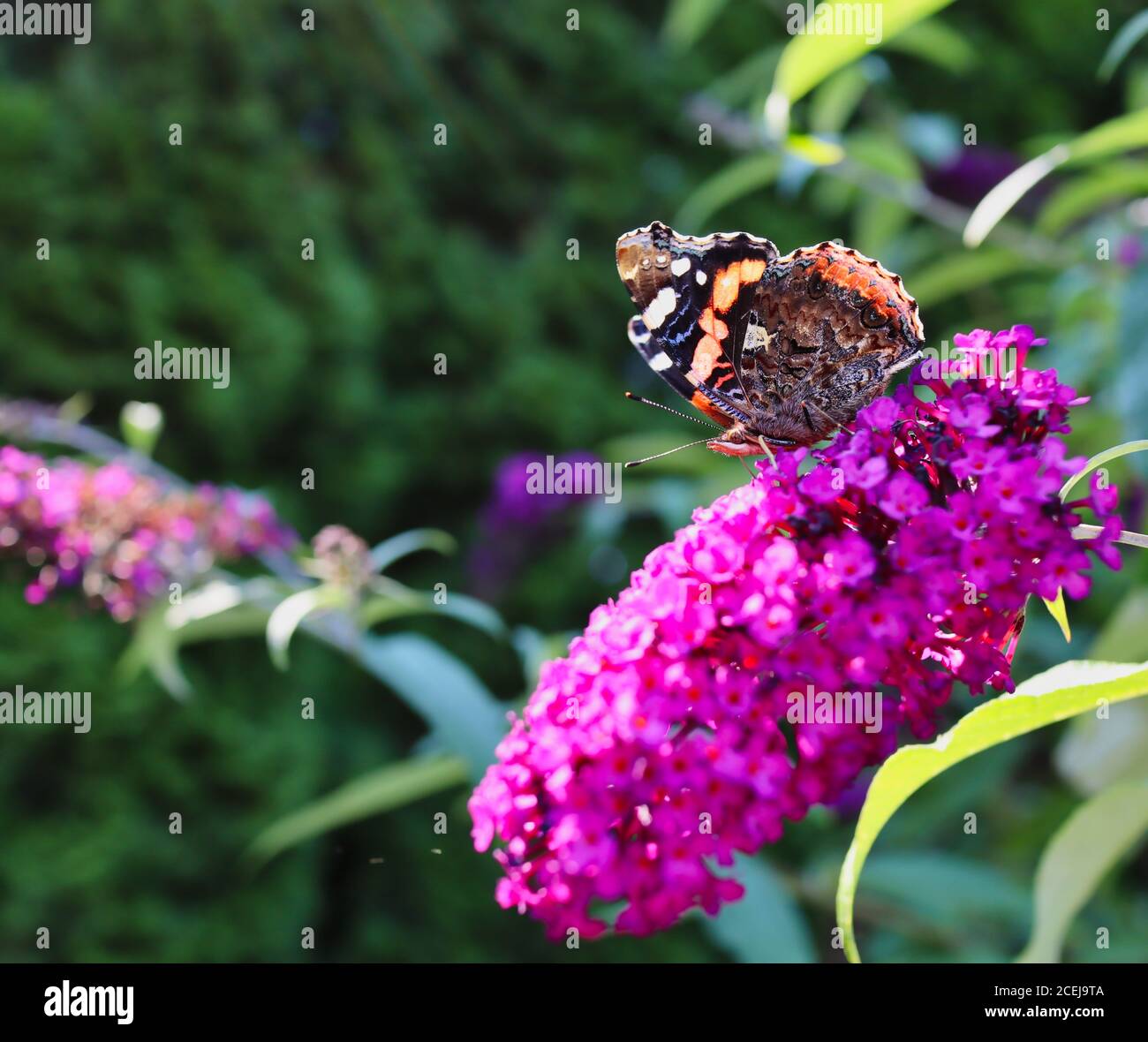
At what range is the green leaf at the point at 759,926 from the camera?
5.72 ft

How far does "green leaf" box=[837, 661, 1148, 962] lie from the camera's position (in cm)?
84

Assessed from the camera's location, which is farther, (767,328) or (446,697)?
(446,697)

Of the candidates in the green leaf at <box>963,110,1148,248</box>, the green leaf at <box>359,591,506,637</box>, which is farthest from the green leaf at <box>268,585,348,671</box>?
the green leaf at <box>963,110,1148,248</box>

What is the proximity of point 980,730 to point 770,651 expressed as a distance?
0.18m

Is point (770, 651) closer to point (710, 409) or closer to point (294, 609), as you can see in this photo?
point (710, 409)

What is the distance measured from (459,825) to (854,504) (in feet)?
7.95

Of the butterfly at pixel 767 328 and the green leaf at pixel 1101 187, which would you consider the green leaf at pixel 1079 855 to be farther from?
the green leaf at pixel 1101 187

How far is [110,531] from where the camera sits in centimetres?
184

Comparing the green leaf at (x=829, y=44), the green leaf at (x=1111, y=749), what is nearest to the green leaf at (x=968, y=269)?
the green leaf at (x=1111, y=749)

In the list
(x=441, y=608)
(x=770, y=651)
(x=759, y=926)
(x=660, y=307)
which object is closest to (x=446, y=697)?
(x=441, y=608)

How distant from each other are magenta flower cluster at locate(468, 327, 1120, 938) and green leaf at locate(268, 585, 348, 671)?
0.69 meters

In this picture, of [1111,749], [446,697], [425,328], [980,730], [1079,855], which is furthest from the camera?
[425,328]

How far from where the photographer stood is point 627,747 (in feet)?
2.94

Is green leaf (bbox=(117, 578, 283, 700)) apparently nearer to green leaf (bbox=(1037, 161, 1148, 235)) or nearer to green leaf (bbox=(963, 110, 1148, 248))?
green leaf (bbox=(963, 110, 1148, 248))
